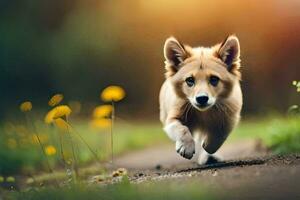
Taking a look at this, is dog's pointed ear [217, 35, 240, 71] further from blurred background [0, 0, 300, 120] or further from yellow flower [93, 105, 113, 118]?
yellow flower [93, 105, 113, 118]

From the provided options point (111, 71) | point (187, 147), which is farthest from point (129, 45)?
point (187, 147)

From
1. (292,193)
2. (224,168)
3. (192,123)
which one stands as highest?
(192,123)

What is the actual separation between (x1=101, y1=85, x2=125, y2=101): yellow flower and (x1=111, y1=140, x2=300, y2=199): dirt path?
28cm

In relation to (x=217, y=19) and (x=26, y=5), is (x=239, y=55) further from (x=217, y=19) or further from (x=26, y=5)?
(x=26, y=5)

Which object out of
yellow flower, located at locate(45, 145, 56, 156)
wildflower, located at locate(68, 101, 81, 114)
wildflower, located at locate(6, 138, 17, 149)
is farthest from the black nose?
wildflower, located at locate(6, 138, 17, 149)

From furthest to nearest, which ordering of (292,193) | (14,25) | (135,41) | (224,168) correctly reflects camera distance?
(14,25) < (135,41) < (224,168) < (292,193)

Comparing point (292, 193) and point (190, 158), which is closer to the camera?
point (292, 193)

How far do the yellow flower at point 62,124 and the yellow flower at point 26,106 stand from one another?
136mm

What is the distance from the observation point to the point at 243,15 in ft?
10.9

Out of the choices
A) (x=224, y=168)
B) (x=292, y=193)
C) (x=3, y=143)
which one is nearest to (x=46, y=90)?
(x=3, y=143)

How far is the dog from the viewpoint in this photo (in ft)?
10.4

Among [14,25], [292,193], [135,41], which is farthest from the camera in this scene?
[14,25]

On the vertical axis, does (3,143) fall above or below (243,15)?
below

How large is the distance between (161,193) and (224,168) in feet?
0.96
